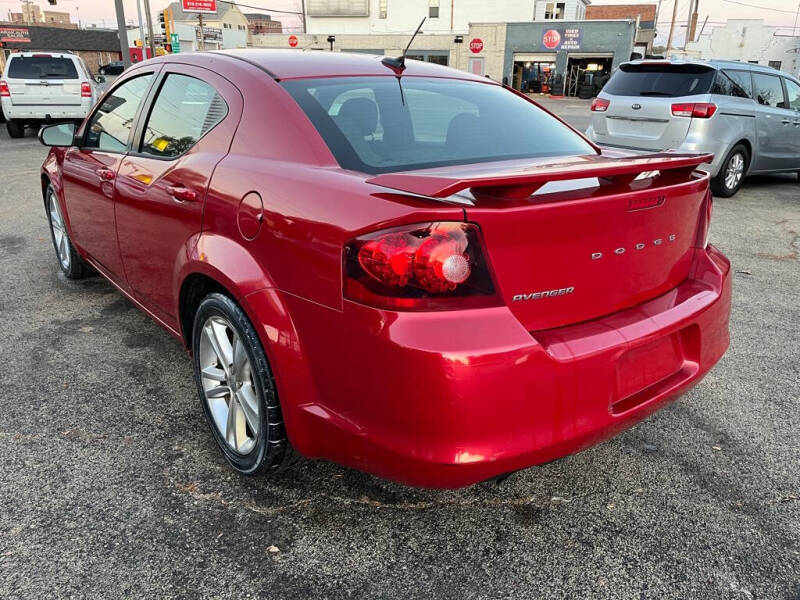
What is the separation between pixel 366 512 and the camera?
2289 mm

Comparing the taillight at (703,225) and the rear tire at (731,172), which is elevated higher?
the taillight at (703,225)

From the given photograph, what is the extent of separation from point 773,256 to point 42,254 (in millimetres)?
6609

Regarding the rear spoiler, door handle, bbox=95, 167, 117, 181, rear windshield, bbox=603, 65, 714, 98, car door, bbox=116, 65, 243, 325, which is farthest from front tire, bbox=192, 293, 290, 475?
rear windshield, bbox=603, 65, 714, 98

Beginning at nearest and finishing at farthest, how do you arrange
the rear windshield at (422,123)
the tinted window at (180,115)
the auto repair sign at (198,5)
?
the rear windshield at (422,123), the tinted window at (180,115), the auto repair sign at (198,5)

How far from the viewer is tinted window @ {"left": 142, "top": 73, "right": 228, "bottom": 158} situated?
264 cm

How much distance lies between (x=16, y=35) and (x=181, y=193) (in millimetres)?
70807

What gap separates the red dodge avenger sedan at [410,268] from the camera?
1720 mm

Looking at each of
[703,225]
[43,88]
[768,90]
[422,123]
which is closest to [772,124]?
[768,90]

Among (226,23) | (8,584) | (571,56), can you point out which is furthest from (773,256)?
(226,23)

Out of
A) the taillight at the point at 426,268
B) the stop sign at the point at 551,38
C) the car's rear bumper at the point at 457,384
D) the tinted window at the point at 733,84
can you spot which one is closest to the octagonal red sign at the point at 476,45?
the stop sign at the point at 551,38

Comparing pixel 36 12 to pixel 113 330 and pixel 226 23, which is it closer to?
pixel 226 23

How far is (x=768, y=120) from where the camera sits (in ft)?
28.0

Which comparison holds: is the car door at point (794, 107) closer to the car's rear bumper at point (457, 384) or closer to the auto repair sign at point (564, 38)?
the car's rear bumper at point (457, 384)

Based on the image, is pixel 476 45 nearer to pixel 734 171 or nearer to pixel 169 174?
pixel 734 171
